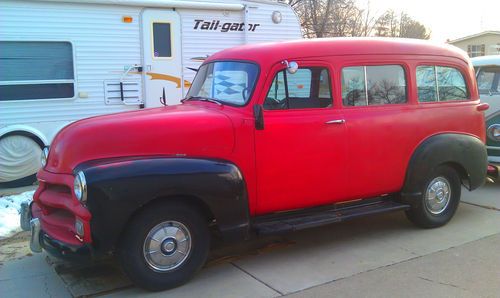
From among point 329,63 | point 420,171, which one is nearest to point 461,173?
point 420,171

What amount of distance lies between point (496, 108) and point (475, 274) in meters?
4.29

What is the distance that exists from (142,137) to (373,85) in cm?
251

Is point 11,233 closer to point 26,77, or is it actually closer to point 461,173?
point 26,77

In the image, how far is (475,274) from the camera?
180 inches


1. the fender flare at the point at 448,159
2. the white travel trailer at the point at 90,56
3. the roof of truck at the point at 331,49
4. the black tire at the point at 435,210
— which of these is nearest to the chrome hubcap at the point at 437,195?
the black tire at the point at 435,210

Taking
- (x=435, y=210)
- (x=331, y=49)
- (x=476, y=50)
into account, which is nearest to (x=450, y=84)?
(x=435, y=210)

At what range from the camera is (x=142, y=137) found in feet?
14.2

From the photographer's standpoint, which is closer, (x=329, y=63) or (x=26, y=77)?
(x=329, y=63)

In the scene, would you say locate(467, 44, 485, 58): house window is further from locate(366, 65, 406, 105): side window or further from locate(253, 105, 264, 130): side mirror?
locate(253, 105, 264, 130): side mirror

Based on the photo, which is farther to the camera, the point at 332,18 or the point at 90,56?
the point at 332,18

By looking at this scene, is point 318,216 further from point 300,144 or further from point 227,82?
point 227,82

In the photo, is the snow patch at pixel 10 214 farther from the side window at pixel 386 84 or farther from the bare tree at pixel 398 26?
the bare tree at pixel 398 26

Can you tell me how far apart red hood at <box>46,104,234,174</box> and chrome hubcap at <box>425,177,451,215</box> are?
2509 mm

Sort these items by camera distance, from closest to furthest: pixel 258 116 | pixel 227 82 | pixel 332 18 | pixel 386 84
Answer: pixel 258 116, pixel 227 82, pixel 386 84, pixel 332 18
